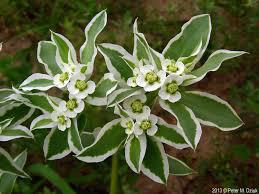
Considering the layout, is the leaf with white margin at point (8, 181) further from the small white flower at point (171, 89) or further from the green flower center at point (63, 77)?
the small white flower at point (171, 89)

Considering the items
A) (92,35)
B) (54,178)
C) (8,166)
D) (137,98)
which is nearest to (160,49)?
(54,178)

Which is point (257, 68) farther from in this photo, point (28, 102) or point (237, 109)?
point (28, 102)

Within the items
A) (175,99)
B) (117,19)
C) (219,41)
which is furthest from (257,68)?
(175,99)

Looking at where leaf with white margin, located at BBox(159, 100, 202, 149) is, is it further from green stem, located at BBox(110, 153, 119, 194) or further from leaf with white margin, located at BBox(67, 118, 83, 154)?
green stem, located at BBox(110, 153, 119, 194)

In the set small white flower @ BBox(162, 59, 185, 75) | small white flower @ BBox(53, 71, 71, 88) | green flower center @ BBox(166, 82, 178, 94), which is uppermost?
small white flower @ BBox(53, 71, 71, 88)

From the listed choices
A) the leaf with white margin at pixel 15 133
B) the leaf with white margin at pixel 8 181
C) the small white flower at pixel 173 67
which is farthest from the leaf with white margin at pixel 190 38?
the leaf with white margin at pixel 8 181

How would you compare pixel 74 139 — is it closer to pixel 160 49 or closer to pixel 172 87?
pixel 172 87

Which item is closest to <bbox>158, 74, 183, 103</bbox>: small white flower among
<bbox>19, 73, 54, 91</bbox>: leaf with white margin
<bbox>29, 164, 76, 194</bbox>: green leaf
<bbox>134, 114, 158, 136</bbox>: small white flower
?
<bbox>134, 114, 158, 136</bbox>: small white flower
